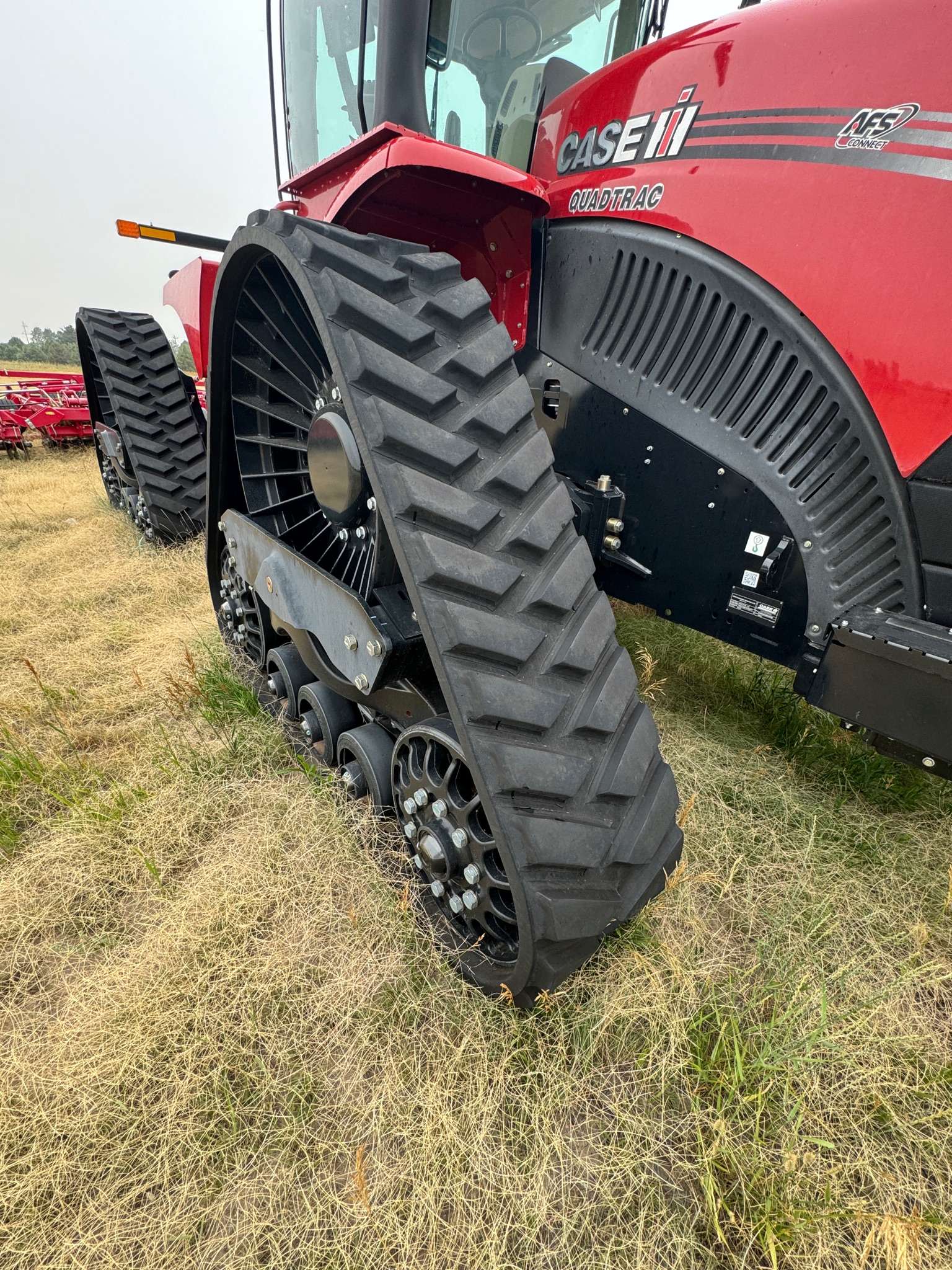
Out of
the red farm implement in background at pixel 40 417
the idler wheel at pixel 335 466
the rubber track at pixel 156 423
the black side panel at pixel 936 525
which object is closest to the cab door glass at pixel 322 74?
the idler wheel at pixel 335 466

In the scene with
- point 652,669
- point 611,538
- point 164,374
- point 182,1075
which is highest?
point 164,374

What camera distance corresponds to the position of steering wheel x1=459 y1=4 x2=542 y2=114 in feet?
6.20

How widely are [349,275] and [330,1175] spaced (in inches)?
64.3

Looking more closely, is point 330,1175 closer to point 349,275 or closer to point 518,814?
point 518,814

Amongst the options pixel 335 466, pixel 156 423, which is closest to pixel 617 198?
pixel 335 466

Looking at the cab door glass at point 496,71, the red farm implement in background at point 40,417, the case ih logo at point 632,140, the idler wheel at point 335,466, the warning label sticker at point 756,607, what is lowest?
the red farm implement in background at point 40,417

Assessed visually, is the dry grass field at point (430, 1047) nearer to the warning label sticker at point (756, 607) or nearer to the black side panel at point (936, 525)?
the warning label sticker at point (756, 607)

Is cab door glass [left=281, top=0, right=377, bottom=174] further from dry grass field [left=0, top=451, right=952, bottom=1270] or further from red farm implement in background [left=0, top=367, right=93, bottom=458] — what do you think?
red farm implement in background [left=0, top=367, right=93, bottom=458]

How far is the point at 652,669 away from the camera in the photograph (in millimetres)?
2662

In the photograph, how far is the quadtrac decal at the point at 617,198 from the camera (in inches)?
58.3

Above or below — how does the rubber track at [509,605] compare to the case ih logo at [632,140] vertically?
below

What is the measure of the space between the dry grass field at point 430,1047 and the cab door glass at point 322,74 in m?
2.25

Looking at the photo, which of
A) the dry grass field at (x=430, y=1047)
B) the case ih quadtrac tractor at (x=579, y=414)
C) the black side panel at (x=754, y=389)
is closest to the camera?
the dry grass field at (x=430, y=1047)

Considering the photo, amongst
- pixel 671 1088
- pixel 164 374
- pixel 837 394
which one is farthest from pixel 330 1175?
pixel 164 374
